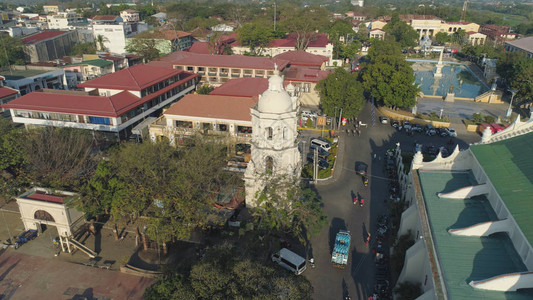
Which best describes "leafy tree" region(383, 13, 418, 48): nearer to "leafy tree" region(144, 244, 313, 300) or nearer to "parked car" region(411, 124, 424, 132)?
"parked car" region(411, 124, 424, 132)

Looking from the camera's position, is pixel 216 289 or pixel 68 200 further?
pixel 68 200

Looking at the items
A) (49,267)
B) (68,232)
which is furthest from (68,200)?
(49,267)

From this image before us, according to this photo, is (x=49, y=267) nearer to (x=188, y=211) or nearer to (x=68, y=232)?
(x=68, y=232)

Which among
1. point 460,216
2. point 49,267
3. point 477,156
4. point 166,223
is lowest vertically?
point 49,267

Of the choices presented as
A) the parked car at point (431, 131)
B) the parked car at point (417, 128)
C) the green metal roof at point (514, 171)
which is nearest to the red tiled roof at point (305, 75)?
the parked car at point (417, 128)

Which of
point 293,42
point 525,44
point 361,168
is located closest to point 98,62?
point 293,42

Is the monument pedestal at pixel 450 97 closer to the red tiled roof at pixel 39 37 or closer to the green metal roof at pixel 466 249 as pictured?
the green metal roof at pixel 466 249

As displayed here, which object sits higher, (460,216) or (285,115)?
(285,115)

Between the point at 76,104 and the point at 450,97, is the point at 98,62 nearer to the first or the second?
the point at 76,104
